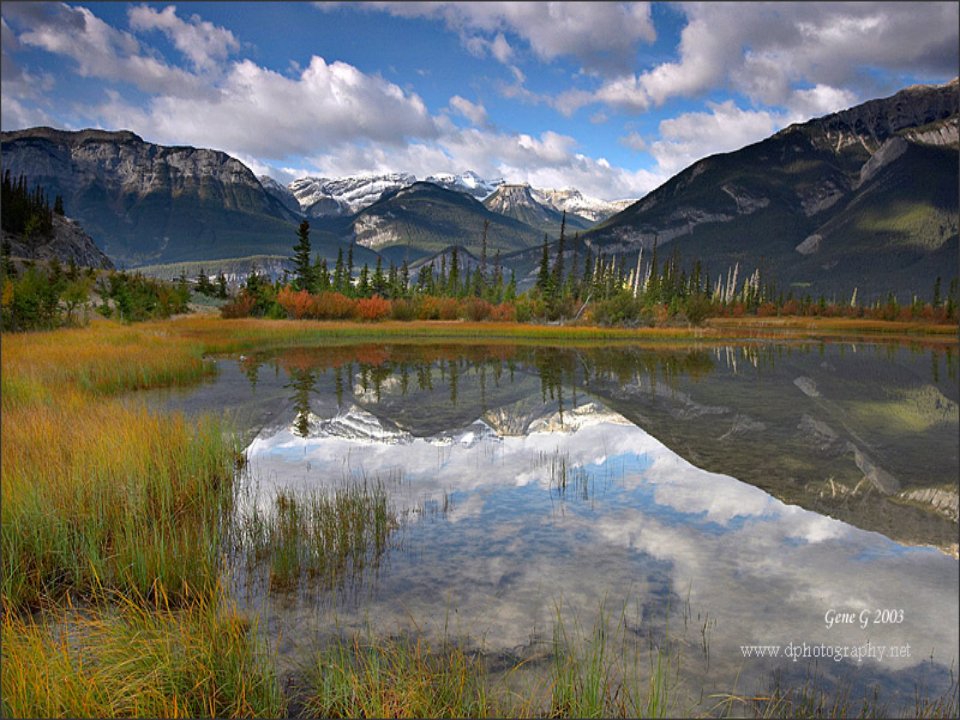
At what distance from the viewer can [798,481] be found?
11938mm

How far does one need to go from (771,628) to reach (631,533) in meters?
2.82

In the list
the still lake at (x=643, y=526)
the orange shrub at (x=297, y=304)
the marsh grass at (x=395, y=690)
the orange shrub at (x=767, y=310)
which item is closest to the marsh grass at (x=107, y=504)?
the still lake at (x=643, y=526)

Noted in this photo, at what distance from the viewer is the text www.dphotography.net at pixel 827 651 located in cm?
568

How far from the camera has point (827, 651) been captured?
5.80 m

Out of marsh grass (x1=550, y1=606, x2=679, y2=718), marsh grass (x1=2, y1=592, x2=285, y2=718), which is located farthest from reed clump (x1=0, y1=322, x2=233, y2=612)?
marsh grass (x1=550, y1=606, x2=679, y2=718)

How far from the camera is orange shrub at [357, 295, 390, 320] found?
64.4 meters

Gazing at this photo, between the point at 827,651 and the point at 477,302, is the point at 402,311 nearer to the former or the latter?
the point at 477,302

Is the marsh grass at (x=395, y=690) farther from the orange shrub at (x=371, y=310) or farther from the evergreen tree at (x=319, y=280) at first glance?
the evergreen tree at (x=319, y=280)

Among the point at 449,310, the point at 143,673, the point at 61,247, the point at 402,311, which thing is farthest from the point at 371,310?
the point at 143,673

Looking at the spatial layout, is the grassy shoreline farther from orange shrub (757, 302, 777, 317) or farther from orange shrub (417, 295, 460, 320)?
orange shrub (757, 302, 777, 317)

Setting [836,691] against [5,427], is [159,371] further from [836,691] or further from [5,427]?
[836,691]

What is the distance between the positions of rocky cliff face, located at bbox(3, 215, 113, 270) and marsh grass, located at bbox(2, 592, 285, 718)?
225 ft

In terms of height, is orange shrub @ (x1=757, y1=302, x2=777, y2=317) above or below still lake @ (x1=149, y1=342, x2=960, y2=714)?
above

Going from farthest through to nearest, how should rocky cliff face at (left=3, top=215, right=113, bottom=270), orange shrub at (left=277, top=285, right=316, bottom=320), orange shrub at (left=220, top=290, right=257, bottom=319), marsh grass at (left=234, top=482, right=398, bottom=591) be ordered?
rocky cliff face at (left=3, top=215, right=113, bottom=270)
orange shrub at (left=277, top=285, right=316, bottom=320)
orange shrub at (left=220, top=290, right=257, bottom=319)
marsh grass at (left=234, top=482, right=398, bottom=591)
